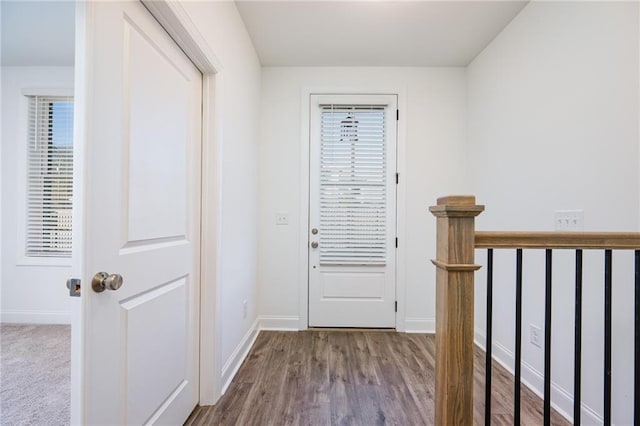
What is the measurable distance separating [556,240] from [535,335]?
4.39 feet

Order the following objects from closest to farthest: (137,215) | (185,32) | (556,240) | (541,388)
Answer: (556,240) < (137,215) < (185,32) < (541,388)

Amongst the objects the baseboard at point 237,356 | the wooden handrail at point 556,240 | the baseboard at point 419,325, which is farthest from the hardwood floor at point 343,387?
the wooden handrail at point 556,240

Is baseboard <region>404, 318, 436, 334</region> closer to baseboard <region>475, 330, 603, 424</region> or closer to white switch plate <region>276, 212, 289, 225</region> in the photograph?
baseboard <region>475, 330, 603, 424</region>

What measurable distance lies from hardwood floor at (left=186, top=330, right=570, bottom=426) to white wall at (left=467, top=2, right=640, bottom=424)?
1.27 ft

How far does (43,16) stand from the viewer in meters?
2.08

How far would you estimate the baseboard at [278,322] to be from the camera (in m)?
2.77

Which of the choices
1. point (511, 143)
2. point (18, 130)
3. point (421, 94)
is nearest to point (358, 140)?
point (421, 94)

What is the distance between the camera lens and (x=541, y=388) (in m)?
1.82

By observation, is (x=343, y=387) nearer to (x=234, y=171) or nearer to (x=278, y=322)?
(x=278, y=322)

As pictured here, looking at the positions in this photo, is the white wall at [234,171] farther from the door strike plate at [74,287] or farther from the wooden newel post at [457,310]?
the wooden newel post at [457,310]

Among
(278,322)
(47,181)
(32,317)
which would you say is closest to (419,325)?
(278,322)

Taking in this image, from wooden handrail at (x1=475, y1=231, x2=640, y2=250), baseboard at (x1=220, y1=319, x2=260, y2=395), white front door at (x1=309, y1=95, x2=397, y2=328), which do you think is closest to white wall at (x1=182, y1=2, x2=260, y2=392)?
baseboard at (x1=220, y1=319, x2=260, y2=395)

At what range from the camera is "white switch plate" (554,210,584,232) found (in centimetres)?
156

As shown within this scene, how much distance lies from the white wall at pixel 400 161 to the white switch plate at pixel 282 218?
4cm
